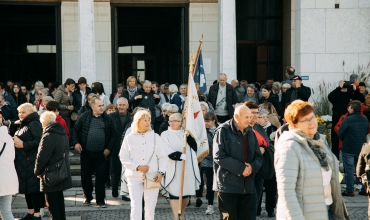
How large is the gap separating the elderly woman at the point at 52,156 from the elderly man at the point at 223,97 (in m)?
6.96

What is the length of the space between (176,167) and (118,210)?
1969mm

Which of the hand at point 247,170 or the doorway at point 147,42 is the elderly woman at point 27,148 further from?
the doorway at point 147,42

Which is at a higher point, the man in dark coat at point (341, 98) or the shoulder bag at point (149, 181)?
the man in dark coat at point (341, 98)

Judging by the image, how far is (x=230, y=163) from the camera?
25.8 feet

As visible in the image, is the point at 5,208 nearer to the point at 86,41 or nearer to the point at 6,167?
the point at 6,167

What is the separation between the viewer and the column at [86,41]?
17.5 m

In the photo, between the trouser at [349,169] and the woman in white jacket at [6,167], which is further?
the trouser at [349,169]

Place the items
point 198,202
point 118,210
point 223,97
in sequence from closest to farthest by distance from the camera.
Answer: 1. point 118,210
2. point 198,202
3. point 223,97

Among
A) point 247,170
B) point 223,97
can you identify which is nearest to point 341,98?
point 223,97

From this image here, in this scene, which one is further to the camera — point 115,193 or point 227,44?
point 227,44

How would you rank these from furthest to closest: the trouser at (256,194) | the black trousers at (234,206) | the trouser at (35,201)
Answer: the trouser at (35,201) < the trouser at (256,194) < the black trousers at (234,206)


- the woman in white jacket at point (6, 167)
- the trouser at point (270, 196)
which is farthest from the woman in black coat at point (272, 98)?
the woman in white jacket at point (6, 167)

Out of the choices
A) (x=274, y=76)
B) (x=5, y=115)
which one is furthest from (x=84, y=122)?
(x=274, y=76)

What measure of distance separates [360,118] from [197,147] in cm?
397
